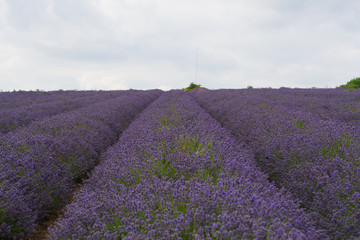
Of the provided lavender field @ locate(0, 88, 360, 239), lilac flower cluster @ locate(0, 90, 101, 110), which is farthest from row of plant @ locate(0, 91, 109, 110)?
lavender field @ locate(0, 88, 360, 239)

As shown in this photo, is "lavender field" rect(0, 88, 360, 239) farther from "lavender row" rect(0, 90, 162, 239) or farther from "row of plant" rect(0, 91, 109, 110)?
"row of plant" rect(0, 91, 109, 110)

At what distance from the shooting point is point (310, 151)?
3621mm

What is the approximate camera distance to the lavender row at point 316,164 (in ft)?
8.33

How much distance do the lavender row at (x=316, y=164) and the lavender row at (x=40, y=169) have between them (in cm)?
278

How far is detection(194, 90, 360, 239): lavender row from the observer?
2.54 m

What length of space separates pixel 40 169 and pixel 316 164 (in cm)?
332

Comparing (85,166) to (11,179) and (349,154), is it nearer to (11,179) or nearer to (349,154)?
(11,179)

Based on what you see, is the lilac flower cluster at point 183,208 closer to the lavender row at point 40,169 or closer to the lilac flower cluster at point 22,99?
the lavender row at point 40,169

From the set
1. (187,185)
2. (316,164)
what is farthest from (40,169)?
(316,164)

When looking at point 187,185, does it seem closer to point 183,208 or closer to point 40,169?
point 183,208

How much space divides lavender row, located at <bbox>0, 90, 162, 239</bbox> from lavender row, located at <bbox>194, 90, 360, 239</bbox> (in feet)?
9.13

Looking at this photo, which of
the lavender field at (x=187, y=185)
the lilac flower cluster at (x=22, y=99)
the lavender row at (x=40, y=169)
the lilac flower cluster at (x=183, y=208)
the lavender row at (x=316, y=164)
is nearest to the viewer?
the lilac flower cluster at (x=183, y=208)

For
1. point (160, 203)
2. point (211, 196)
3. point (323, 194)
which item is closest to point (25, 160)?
point (160, 203)

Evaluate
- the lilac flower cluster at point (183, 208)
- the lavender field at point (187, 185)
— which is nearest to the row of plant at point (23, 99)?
the lavender field at point (187, 185)
